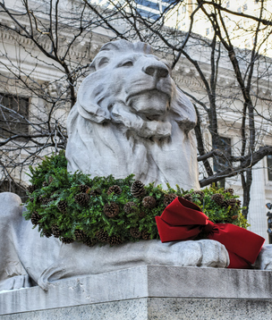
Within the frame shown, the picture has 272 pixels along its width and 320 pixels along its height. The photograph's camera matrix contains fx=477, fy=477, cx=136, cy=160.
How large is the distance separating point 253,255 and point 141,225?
28.6 inches

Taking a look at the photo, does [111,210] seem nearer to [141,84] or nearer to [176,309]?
[176,309]

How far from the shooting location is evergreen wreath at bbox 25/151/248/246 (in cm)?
299

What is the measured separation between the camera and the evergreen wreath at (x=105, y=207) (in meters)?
2.99

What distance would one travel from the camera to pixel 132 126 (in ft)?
11.5

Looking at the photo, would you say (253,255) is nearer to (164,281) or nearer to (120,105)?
(164,281)

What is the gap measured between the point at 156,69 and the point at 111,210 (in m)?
1.12

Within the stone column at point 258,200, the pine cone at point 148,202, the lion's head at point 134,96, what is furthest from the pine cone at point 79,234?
the stone column at point 258,200

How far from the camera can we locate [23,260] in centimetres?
371

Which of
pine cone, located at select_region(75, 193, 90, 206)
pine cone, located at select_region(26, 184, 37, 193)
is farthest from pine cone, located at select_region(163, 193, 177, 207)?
pine cone, located at select_region(26, 184, 37, 193)

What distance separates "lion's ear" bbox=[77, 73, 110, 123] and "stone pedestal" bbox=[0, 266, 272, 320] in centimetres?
121

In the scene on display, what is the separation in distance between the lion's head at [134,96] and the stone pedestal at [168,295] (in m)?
1.21

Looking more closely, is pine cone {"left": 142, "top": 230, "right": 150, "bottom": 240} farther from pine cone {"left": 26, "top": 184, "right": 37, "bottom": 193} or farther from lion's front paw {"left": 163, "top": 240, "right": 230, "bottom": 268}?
pine cone {"left": 26, "top": 184, "right": 37, "bottom": 193}

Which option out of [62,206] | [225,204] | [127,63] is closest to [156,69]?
[127,63]

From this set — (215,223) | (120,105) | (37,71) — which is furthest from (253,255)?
(37,71)
